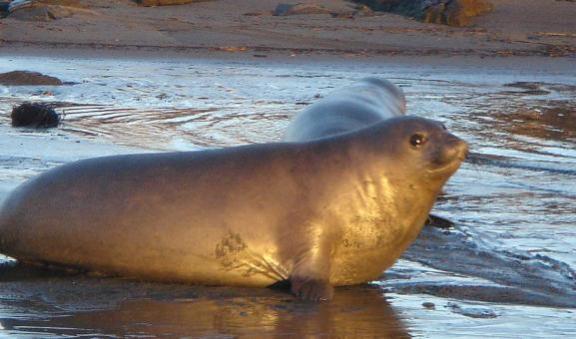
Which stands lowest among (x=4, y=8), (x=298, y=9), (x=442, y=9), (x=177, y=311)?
(x=177, y=311)

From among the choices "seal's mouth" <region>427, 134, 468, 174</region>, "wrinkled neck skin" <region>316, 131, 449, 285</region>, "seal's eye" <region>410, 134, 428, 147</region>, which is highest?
"seal's eye" <region>410, 134, 428, 147</region>

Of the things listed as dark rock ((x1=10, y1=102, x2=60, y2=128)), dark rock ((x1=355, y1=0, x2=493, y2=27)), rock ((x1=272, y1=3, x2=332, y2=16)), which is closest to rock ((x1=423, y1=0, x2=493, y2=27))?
dark rock ((x1=355, y1=0, x2=493, y2=27))

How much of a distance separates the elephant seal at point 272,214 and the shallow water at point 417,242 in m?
0.10

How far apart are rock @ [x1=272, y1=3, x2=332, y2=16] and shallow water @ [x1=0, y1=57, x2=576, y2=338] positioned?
634 centimetres

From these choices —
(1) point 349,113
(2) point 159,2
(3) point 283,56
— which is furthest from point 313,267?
(2) point 159,2

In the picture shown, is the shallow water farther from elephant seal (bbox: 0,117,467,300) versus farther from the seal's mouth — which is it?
the seal's mouth

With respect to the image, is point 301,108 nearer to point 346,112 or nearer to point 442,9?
point 346,112

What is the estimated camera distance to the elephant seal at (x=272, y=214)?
15.5ft

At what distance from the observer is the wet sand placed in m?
4.38

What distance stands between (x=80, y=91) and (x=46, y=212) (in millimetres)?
8331

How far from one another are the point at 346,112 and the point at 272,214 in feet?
6.80

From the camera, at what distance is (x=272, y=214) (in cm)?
476

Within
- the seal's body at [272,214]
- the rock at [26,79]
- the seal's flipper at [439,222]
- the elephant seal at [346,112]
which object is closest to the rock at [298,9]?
the rock at [26,79]

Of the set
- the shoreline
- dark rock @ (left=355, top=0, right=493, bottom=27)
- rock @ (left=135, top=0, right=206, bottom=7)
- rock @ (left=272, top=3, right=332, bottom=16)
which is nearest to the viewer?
the shoreline
